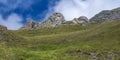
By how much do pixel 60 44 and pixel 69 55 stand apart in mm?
30534

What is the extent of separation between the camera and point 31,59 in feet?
273

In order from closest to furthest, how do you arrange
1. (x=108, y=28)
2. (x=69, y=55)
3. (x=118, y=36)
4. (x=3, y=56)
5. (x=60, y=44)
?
(x=3, y=56), (x=69, y=55), (x=118, y=36), (x=60, y=44), (x=108, y=28)

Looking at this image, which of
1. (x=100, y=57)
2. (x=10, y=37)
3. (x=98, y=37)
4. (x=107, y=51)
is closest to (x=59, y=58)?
(x=100, y=57)

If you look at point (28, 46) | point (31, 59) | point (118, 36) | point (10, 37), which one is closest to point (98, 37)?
point (118, 36)

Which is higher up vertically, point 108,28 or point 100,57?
point 108,28

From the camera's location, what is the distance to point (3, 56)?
79.5 metres

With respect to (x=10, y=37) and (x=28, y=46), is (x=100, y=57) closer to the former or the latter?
(x=28, y=46)

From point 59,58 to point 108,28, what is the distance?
54737 mm

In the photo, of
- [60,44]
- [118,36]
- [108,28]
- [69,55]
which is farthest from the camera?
[108,28]

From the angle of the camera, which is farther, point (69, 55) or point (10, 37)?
point (10, 37)

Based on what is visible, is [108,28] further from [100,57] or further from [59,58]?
[59,58]

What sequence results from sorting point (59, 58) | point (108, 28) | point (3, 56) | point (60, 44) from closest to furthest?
1. point (3, 56)
2. point (59, 58)
3. point (60, 44)
4. point (108, 28)

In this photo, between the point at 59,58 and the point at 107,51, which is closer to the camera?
the point at 59,58

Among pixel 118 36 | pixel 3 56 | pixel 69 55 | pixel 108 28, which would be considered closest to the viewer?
pixel 3 56
